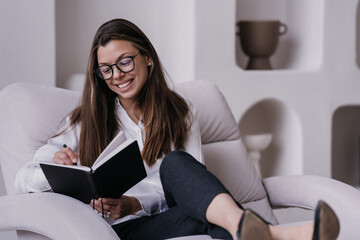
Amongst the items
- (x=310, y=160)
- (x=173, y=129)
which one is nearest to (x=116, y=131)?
(x=173, y=129)

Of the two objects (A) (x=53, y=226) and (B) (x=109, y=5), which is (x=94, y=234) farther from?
(B) (x=109, y=5)

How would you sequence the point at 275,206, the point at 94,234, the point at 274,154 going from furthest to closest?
1. the point at 274,154
2. the point at 275,206
3. the point at 94,234

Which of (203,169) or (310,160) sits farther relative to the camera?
(310,160)

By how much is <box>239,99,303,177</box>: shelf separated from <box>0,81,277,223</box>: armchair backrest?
1.07m

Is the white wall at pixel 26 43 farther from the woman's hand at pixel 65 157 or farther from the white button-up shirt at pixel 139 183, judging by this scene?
the woman's hand at pixel 65 157

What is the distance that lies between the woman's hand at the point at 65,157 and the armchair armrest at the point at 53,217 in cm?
9

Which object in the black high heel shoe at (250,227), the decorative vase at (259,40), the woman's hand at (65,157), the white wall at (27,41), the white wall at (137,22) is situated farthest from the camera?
A: the decorative vase at (259,40)

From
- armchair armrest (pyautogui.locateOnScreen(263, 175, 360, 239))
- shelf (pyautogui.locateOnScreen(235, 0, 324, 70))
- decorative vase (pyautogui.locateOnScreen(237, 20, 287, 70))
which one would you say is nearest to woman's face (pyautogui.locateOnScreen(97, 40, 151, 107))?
armchair armrest (pyautogui.locateOnScreen(263, 175, 360, 239))

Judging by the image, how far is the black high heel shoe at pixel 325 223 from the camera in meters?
1.29

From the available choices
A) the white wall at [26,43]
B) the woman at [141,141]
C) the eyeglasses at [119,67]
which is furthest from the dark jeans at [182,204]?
the white wall at [26,43]

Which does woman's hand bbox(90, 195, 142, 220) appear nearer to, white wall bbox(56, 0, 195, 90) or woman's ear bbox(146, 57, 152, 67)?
woman's ear bbox(146, 57, 152, 67)

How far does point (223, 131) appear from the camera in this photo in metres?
2.04

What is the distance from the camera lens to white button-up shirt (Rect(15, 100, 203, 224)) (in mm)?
1608

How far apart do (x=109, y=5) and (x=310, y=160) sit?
49.1 inches
